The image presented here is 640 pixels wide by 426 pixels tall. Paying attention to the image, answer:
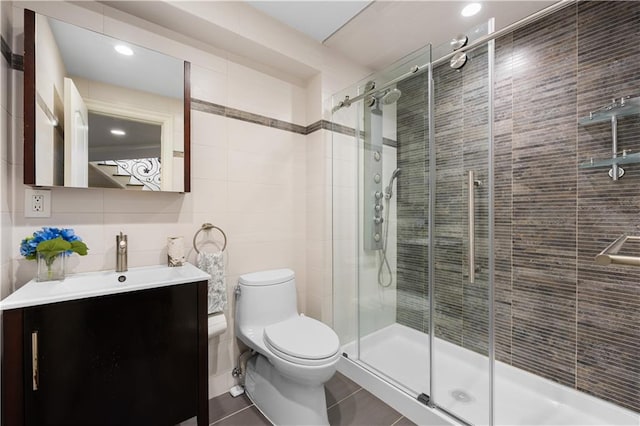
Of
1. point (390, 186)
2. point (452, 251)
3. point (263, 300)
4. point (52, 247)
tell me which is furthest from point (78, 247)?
point (452, 251)

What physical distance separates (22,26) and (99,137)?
574mm

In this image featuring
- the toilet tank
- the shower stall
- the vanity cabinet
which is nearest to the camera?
the vanity cabinet

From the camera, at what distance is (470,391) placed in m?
1.52

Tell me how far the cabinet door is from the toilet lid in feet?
1.36

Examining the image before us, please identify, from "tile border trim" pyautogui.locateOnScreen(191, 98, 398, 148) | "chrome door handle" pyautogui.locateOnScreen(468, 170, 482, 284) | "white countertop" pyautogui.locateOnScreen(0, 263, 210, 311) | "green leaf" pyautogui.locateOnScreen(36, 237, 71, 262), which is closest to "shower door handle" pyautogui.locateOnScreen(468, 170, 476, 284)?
"chrome door handle" pyautogui.locateOnScreen(468, 170, 482, 284)

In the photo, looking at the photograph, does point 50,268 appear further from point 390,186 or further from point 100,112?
point 390,186

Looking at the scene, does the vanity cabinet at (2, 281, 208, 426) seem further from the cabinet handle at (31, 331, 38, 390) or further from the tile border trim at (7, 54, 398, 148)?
the tile border trim at (7, 54, 398, 148)

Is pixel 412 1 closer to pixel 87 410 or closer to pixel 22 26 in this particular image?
pixel 22 26

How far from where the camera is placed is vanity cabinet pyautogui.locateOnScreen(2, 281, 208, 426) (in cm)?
102

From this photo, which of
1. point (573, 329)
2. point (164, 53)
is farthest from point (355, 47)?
point (573, 329)

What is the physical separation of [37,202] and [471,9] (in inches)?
102

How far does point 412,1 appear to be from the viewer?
5.42 ft

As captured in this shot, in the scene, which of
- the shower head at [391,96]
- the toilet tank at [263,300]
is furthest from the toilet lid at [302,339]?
the shower head at [391,96]

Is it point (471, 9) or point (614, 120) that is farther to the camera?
point (471, 9)
